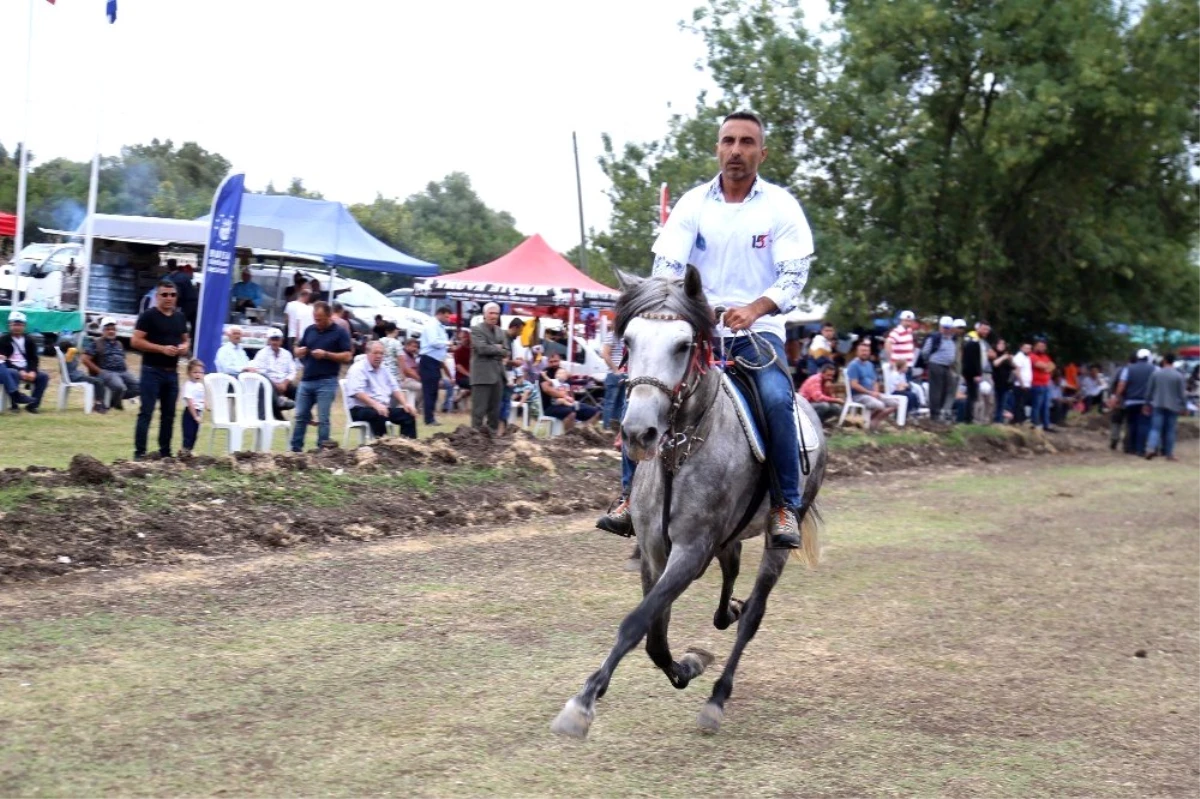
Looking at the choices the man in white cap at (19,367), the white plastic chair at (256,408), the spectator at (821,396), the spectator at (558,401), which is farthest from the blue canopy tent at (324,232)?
the white plastic chair at (256,408)

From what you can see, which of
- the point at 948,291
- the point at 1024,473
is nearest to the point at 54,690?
the point at 1024,473

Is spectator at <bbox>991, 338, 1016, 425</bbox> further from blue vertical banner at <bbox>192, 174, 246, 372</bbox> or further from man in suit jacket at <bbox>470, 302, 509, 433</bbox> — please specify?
blue vertical banner at <bbox>192, 174, 246, 372</bbox>

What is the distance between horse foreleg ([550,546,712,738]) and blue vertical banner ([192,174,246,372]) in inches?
573

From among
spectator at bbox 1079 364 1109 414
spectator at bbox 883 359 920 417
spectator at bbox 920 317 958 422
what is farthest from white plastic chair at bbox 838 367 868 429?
spectator at bbox 1079 364 1109 414

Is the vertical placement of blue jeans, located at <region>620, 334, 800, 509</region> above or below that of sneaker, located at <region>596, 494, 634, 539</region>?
above

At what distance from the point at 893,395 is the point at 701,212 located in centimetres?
1996

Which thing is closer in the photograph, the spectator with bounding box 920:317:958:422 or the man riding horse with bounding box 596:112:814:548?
the man riding horse with bounding box 596:112:814:548

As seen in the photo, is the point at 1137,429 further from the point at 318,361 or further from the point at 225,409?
the point at 225,409

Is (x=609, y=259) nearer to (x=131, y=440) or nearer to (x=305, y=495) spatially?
(x=131, y=440)

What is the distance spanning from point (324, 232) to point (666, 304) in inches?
1110

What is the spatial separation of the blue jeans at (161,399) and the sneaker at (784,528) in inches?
351

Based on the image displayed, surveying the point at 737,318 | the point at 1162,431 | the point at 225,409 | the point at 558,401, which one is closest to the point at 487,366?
the point at 558,401

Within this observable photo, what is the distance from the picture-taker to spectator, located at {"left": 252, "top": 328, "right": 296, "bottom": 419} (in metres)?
17.7

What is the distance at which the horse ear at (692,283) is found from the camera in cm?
615
